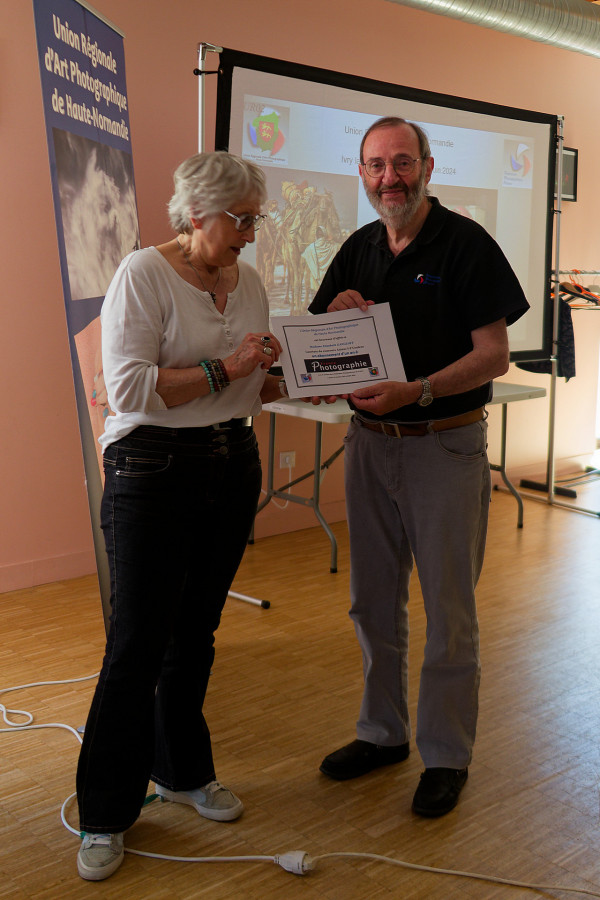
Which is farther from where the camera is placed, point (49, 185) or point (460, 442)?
point (49, 185)

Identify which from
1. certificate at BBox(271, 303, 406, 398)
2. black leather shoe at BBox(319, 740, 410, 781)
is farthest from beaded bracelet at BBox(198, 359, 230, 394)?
black leather shoe at BBox(319, 740, 410, 781)

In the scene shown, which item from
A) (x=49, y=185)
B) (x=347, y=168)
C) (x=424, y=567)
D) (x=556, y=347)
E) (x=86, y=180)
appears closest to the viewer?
(x=424, y=567)

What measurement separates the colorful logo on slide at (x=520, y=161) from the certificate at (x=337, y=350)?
328 cm

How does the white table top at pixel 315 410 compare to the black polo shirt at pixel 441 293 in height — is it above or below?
below

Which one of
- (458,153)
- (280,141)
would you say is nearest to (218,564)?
(280,141)

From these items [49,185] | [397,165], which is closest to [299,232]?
[49,185]

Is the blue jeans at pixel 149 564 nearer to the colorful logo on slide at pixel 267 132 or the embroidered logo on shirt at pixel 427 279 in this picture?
the embroidered logo on shirt at pixel 427 279

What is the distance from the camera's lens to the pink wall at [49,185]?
144 inches

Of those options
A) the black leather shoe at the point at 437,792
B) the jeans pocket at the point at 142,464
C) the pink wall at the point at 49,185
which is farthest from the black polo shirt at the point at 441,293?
the pink wall at the point at 49,185

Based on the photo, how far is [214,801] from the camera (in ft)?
7.13

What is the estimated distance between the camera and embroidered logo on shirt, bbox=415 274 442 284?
2.06 metres

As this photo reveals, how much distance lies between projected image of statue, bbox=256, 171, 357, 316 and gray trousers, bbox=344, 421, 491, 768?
194 cm

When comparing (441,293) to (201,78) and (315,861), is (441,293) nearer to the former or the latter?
(315,861)

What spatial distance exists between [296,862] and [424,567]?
0.75 m
